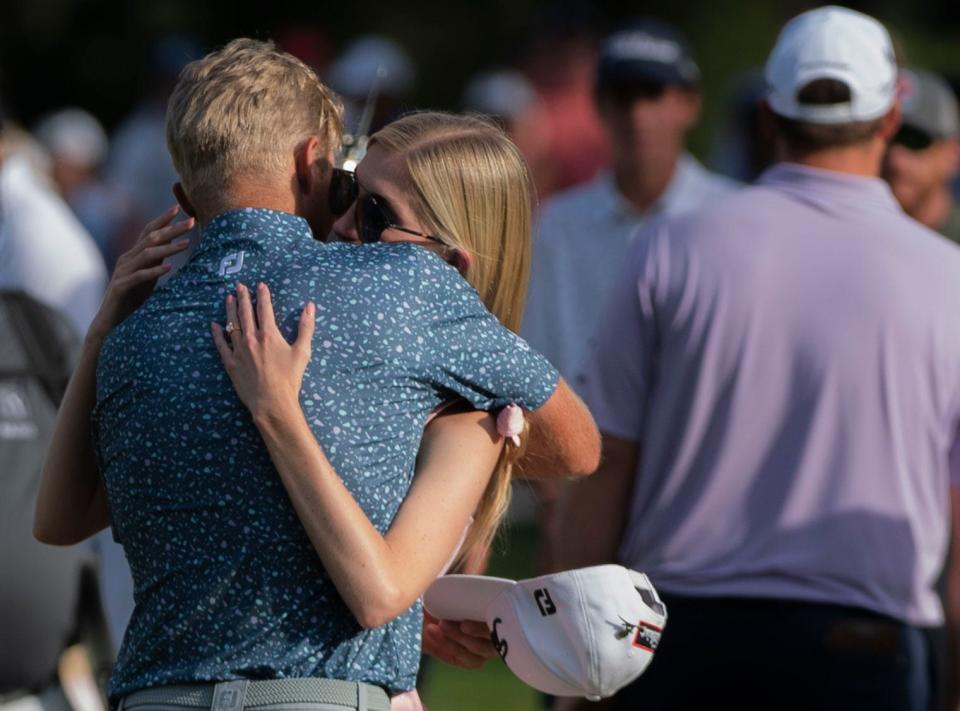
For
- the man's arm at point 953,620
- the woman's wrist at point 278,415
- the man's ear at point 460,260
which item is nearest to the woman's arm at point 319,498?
the woman's wrist at point 278,415

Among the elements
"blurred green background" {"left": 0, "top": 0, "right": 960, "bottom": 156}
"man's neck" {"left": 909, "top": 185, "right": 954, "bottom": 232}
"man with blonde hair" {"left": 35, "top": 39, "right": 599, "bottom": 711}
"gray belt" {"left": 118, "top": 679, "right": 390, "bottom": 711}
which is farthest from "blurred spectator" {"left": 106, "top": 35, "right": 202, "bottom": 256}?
"gray belt" {"left": 118, "top": 679, "right": 390, "bottom": 711}

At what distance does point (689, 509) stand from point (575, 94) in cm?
693

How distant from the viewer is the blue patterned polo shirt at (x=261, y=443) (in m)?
2.43

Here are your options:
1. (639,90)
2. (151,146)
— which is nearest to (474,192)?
(639,90)

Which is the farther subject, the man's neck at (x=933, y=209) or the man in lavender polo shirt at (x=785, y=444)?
the man's neck at (x=933, y=209)

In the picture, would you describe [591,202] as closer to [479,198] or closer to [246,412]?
[479,198]

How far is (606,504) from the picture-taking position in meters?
3.74

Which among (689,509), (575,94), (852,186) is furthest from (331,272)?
(575,94)

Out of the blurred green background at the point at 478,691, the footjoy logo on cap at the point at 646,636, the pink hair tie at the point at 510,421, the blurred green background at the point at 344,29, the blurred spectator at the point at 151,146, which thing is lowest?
the blurred green background at the point at 478,691

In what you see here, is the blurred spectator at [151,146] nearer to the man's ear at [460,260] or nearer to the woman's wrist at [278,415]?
the man's ear at [460,260]

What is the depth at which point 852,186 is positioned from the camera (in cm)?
376

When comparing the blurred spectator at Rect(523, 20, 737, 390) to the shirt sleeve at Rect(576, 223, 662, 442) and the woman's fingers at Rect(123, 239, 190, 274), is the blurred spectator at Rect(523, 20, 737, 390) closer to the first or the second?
the shirt sleeve at Rect(576, 223, 662, 442)

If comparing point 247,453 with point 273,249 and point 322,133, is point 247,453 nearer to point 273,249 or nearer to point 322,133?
point 273,249

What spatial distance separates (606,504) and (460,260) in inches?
47.3
